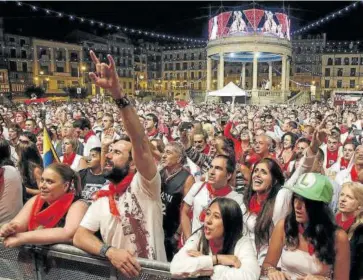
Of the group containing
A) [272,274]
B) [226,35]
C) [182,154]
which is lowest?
[272,274]

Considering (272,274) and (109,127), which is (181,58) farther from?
(272,274)

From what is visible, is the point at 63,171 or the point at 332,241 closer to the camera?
the point at 332,241

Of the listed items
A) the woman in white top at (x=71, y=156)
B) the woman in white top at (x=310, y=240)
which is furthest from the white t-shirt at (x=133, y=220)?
the woman in white top at (x=71, y=156)

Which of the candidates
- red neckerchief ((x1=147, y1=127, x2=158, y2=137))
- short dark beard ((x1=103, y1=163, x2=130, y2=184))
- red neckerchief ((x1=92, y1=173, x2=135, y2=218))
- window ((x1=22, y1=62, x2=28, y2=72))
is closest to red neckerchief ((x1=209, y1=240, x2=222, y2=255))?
red neckerchief ((x1=92, y1=173, x2=135, y2=218))

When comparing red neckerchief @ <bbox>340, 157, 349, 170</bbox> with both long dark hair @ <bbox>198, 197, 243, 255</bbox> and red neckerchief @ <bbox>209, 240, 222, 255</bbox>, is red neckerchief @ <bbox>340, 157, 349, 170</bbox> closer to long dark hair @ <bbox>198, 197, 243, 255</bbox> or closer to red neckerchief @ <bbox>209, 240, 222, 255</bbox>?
long dark hair @ <bbox>198, 197, 243, 255</bbox>

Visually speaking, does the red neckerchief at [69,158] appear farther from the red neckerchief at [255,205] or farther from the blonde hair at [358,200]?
the blonde hair at [358,200]

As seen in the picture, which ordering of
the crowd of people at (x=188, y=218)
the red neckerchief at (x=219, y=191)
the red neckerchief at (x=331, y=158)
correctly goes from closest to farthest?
the crowd of people at (x=188, y=218)
the red neckerchief at (x=219, y=191)
the red neckerchief at (x=331, y=158)

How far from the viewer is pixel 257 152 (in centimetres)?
581

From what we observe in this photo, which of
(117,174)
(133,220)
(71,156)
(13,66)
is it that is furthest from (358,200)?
(13,66)

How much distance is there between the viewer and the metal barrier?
2.54m

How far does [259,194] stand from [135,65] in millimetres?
86324

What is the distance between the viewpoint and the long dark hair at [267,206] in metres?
3.48

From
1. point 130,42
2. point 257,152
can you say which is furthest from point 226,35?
point 130,42

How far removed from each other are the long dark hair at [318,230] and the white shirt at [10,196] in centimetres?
243
